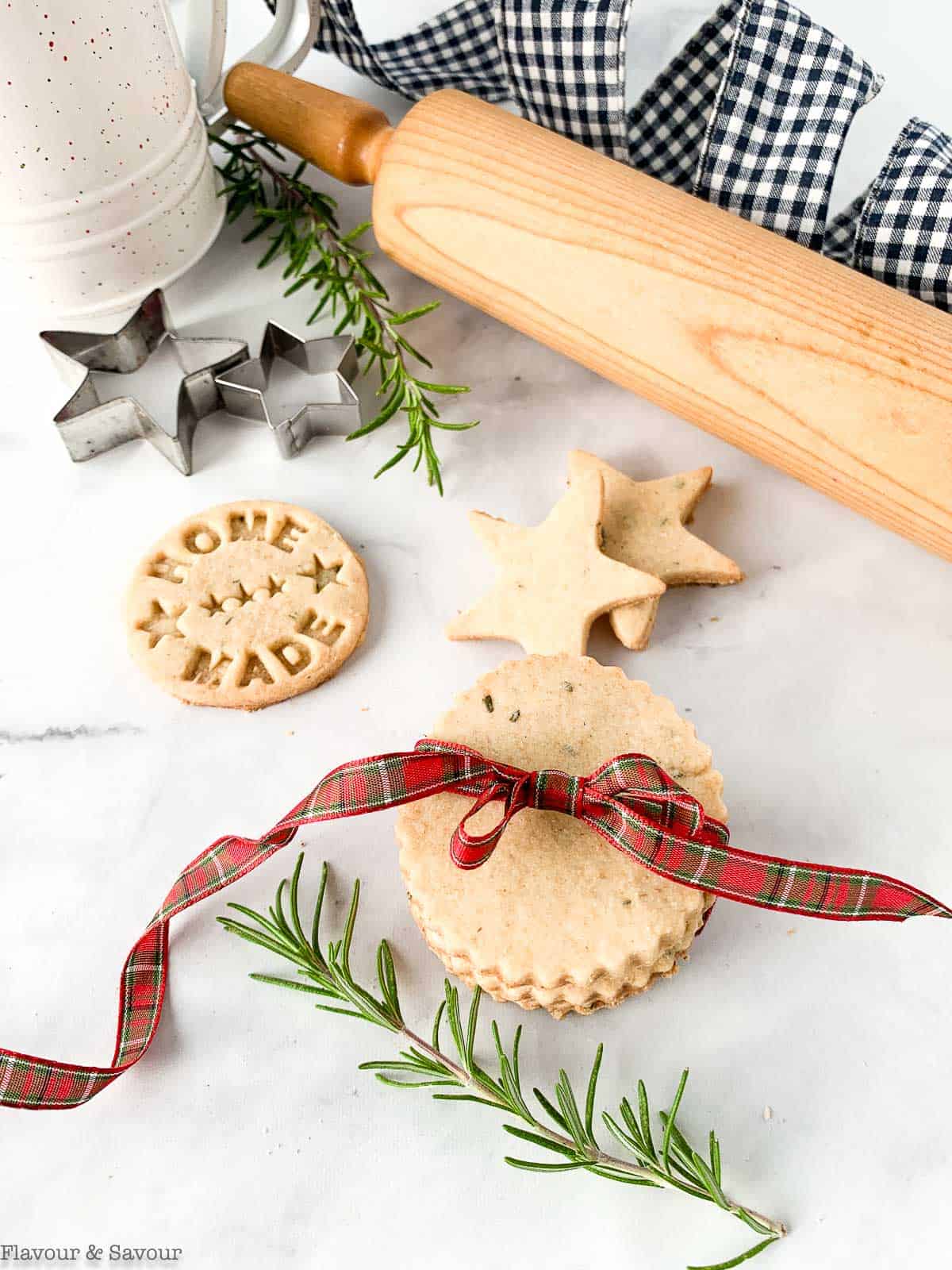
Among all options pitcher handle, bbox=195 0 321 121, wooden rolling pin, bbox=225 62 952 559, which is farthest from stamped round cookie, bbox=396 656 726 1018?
pitcher handle, bbox=195 0 321 121

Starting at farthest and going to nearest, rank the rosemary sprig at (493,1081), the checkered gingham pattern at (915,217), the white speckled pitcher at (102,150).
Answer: the checkered gingham pattern at (915,217), the white speckled pitcher at (102,150), the rosemary sprig at (493,1081)

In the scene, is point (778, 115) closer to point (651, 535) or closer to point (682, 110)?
point (682, 110)

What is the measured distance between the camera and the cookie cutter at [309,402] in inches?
46.1

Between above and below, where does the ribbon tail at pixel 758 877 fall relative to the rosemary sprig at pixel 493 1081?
above

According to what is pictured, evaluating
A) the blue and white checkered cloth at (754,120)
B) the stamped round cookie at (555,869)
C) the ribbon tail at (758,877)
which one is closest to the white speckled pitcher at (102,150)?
the blue and white checkered cloth at (754,120)

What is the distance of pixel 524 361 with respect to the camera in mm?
1261

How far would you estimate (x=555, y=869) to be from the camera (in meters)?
0.85

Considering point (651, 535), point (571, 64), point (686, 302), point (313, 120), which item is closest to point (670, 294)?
point (686, 302)

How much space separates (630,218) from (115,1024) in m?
0.83

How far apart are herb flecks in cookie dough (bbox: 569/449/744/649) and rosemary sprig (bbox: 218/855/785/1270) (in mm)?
347

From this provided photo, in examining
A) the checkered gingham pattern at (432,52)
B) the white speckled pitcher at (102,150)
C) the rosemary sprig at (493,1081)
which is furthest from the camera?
the checkered gingham pattern at (432,52)

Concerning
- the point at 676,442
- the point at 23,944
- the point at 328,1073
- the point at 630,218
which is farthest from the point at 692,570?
the point at 23,944

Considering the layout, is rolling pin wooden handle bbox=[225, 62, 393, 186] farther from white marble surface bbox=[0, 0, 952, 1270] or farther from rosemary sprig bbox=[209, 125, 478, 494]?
white marble surface bbox=[0, 0, 952, 1270]

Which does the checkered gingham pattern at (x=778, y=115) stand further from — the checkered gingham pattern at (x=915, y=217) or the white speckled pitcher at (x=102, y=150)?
the white speckled pitcher at (x=102, y=150)
